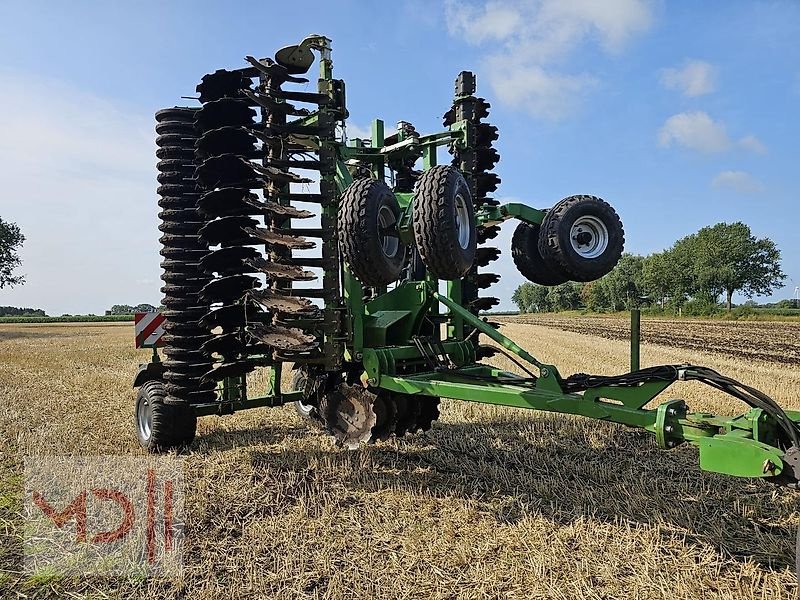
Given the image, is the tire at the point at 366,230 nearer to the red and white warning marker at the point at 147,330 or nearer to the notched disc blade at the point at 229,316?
the notched disc blade at the point at 229,316

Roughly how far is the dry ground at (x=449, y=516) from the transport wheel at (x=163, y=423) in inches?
10.1

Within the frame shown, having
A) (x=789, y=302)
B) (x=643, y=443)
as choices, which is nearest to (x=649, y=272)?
(x=789, y=302)

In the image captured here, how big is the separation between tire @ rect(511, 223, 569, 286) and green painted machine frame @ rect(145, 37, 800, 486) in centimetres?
24

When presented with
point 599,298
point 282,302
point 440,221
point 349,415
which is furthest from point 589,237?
point 599,298

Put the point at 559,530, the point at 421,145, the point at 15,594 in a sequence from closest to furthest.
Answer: the point at 15,594
the point at 559,530
the point at 421,145

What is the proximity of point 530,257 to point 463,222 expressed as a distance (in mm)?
1256

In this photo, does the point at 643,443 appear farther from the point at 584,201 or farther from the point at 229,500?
the point at 229,500

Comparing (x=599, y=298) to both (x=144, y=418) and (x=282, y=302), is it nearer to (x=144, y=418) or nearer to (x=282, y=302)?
(x=144, y=418)

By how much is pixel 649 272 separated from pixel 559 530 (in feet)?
225

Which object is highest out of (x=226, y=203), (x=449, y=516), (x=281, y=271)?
(x=226, y=203)

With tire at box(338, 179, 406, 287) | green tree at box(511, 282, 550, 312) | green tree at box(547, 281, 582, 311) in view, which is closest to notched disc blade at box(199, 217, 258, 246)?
tire at box(338, 179, 406, 287)

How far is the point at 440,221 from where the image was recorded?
4551 millimetres

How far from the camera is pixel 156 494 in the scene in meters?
5.11

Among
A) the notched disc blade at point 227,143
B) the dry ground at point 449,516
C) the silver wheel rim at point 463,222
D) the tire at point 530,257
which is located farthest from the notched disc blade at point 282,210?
the dry ground at point 449,516
